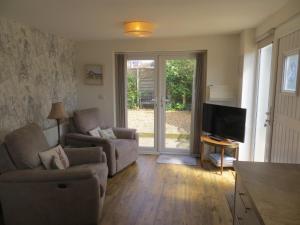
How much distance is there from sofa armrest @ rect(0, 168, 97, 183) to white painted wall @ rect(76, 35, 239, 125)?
2508 mm

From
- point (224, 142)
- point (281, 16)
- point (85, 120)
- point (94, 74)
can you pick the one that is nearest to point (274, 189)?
point (281, 16)

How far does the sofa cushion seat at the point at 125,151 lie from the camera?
3.73 m

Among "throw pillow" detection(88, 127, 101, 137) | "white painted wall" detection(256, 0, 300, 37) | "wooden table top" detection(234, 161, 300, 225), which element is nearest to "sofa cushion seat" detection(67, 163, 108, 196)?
"throw pillow" detection(88, 127, 101, 137)

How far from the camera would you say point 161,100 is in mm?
4695

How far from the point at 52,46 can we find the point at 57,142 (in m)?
1.54

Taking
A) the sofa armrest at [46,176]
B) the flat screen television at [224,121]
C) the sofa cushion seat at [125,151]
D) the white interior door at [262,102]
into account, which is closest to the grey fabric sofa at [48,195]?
the sofa armrest at [46,176]

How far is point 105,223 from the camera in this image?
2.48 metres

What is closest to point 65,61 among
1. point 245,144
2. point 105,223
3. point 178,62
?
point 178,62

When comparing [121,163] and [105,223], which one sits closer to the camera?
[105,223]

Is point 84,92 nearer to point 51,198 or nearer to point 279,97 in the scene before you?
point 51,198

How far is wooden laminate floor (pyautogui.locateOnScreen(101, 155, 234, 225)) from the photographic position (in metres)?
2.57

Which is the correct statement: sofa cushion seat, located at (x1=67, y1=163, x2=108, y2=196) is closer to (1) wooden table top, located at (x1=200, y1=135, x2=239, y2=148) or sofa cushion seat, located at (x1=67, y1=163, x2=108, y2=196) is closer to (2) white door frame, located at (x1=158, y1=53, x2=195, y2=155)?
(1) wooden table top, located at (x1=200, y1=135, x2=239, y2=148)

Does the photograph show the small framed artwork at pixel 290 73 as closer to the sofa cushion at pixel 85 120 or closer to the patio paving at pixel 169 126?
the patio paving at pixel 169 126

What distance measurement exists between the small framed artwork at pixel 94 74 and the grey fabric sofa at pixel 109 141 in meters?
0.59
